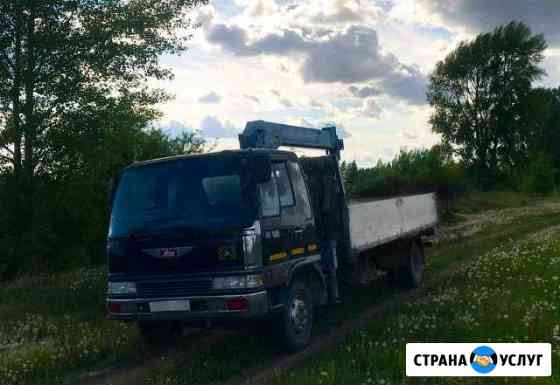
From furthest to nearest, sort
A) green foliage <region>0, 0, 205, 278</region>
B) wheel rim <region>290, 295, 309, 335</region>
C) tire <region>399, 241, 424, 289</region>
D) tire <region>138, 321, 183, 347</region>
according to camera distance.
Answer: green foliage <region>0, 0, 205, 278</region>
tire <region>399, 241, 424, 289</region>
tire <region>138, 321, 183, 347</region>
wheel rim <region>290, 295, 309, 335</region>

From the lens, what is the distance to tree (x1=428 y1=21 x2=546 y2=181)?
195 ft

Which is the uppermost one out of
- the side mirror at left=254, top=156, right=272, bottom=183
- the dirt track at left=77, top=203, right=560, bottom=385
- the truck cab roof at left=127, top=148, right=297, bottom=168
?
the truck cab roof at left=127, top=148, right=297, bottom=168

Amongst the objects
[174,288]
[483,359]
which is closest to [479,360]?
[483,359]

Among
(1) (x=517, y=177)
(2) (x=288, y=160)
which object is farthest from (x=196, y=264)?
(1) (x=517, y=177)

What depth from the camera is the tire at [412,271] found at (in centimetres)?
1355

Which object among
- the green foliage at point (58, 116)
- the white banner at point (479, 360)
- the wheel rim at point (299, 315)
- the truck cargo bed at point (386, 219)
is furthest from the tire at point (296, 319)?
the green foliage at point (58, 116)

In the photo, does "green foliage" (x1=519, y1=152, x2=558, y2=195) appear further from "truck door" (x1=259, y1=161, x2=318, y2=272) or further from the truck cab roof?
the truck cab roof

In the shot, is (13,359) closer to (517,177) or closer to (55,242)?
(55,242)

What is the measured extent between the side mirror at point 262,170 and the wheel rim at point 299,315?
1.90 m

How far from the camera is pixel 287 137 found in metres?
10.6

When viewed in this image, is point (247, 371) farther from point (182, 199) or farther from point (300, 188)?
point (300, 188)

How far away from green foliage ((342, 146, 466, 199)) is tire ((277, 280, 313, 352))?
92.2 feet

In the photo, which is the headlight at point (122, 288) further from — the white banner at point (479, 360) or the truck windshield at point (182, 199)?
the white banner at point (479, 360)

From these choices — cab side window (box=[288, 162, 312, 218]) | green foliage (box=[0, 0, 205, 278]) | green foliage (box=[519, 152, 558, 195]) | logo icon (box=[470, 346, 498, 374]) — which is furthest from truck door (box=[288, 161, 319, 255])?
green foliage (box=[519, 152, 558, 195])
